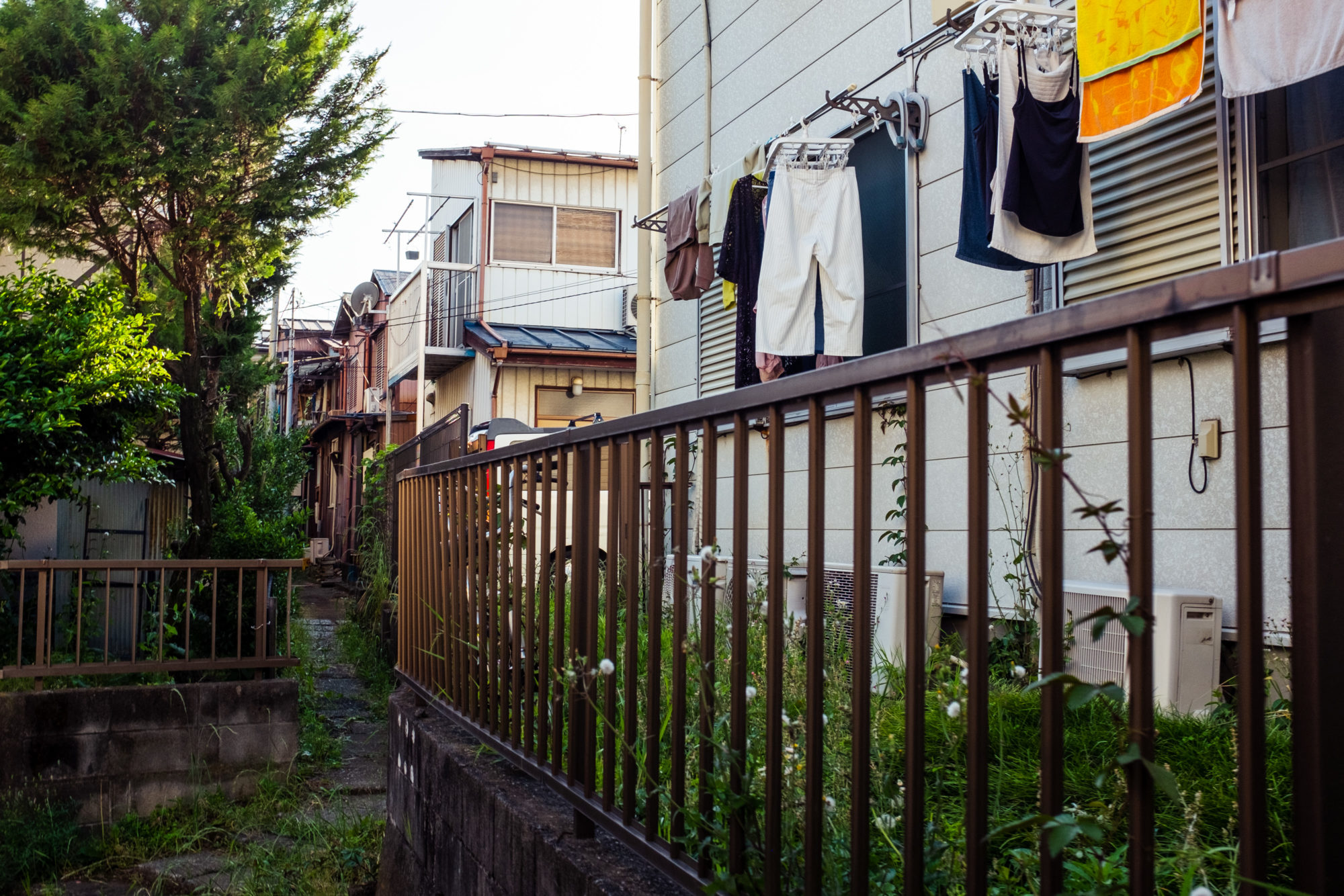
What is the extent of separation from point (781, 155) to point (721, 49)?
89.6 inches

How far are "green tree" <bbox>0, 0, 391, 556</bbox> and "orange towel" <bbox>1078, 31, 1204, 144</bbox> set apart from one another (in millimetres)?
6102

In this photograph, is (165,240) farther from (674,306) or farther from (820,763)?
(820,763)

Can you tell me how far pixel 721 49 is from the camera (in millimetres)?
7238

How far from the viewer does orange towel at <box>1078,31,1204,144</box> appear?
329 centimetres

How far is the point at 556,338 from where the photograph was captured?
1683 cm

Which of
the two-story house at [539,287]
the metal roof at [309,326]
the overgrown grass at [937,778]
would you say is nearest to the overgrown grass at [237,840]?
the overgrown grass at [937,778]

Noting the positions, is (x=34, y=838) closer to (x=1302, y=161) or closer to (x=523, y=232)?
(x=1302, y=161)

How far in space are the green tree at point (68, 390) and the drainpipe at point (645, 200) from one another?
10.9ft

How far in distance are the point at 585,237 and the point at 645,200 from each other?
9.64m

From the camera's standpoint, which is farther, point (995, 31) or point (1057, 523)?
point (995, 31)

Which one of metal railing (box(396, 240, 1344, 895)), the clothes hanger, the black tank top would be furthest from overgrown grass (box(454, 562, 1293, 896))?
the clothes hanger

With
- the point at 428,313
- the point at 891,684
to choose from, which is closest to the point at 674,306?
the point at 891,684

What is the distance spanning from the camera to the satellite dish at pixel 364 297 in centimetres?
2441

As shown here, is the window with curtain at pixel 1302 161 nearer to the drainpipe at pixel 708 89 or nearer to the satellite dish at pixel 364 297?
the drainpipe at pixel 708 89
